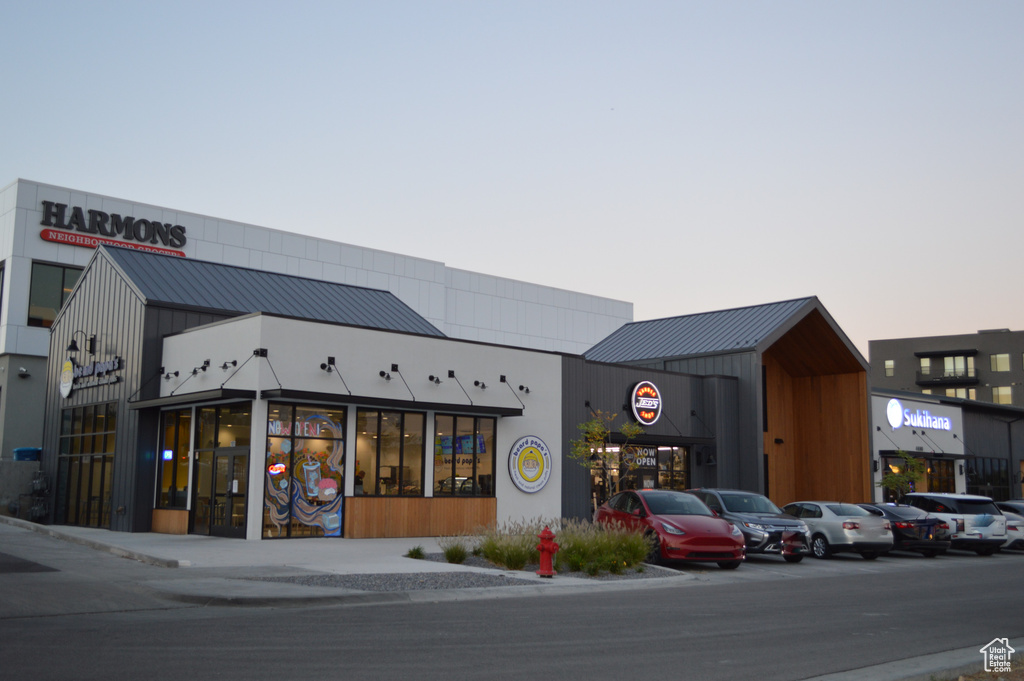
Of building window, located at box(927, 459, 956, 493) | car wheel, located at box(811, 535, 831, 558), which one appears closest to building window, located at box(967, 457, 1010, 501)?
building window, located at box(927, 459, 956, 493)

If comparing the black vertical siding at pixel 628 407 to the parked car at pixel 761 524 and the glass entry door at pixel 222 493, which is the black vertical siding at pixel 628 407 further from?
the glass entry door at pixel 222 493

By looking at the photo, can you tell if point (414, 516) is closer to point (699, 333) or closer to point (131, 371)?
point (131, 371)

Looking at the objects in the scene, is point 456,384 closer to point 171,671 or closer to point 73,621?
point 73,621

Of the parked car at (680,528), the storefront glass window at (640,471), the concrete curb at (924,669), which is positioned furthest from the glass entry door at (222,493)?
the concrete curb at (924,669)

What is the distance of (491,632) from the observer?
33.4ft

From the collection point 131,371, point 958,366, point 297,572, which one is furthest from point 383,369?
point 958,366

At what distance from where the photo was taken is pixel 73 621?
10.2 m

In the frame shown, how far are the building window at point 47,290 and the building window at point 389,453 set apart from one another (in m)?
20.4

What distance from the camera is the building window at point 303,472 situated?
22.5 m

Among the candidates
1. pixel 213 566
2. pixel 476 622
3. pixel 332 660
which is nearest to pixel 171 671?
pixel 332 660

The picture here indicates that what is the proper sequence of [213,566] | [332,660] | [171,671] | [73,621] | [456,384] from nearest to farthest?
[171,671], [332,660], [73,621], [213,566], [456,384]

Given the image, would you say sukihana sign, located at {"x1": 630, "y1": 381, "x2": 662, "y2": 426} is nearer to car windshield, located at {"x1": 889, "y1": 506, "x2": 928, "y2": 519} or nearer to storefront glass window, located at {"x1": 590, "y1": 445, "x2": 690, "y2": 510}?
storefront glass window, located at {"x1": 590, "y1": 445, "x2": 690, "y2": 510}

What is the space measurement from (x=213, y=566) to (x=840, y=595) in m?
10.1

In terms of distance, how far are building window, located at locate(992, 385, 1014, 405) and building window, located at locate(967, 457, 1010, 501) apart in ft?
150
